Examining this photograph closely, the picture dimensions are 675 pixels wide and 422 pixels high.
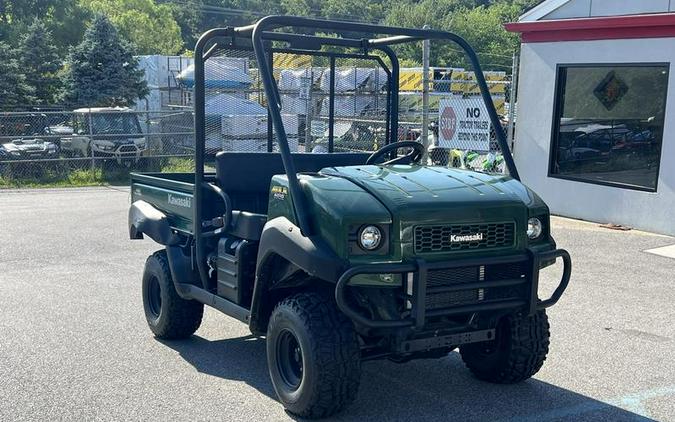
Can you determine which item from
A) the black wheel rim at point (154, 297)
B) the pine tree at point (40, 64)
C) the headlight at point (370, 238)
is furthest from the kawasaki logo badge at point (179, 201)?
the pine tree at point (40, 64)

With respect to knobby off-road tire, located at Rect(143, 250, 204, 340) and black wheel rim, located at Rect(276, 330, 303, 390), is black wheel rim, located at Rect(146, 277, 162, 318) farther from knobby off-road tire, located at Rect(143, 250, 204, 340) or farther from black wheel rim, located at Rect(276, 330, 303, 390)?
A: black wheel rim, located at Rect(276, 330, 303, 390)

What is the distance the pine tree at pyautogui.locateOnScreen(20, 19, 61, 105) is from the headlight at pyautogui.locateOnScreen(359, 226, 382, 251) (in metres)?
23.3

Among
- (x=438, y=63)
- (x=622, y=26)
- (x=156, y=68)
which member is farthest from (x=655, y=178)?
(x=438, y=63)

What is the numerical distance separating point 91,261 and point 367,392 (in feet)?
17.1

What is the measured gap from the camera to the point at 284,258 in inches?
183

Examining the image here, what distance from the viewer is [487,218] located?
444 centimetres

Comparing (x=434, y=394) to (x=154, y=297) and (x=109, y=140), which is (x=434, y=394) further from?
(x=109, y=140)

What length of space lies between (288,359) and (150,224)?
6.76 feet

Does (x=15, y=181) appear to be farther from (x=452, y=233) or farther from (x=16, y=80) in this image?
(x=452, y=233)

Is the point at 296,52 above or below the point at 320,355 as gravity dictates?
above

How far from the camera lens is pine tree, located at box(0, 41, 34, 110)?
22.8 meters

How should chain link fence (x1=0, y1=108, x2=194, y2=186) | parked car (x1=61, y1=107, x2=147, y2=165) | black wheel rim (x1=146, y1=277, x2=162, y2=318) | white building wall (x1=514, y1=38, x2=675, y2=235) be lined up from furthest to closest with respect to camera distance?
parked car (x1=61, y1=107, x2=147, y2=165), chain link fence (x1=0, y1=108, x2=194, y2=186), white building wall (x1=514, y1=38, x2=675, y2=235), black wheel rim (x1=146, y1=277, x2=162, y2=318)

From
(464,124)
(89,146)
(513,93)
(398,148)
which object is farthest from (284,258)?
(89,146)

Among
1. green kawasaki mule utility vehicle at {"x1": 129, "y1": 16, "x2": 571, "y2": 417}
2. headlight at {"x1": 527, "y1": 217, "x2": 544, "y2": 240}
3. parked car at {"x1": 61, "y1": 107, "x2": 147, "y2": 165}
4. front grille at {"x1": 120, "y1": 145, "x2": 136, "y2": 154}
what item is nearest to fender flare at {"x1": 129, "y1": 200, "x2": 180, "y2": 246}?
green kawasaki mule utility vehicle at {"x1": 129, "y1": 16, "x2": 571, "y2": 417}
